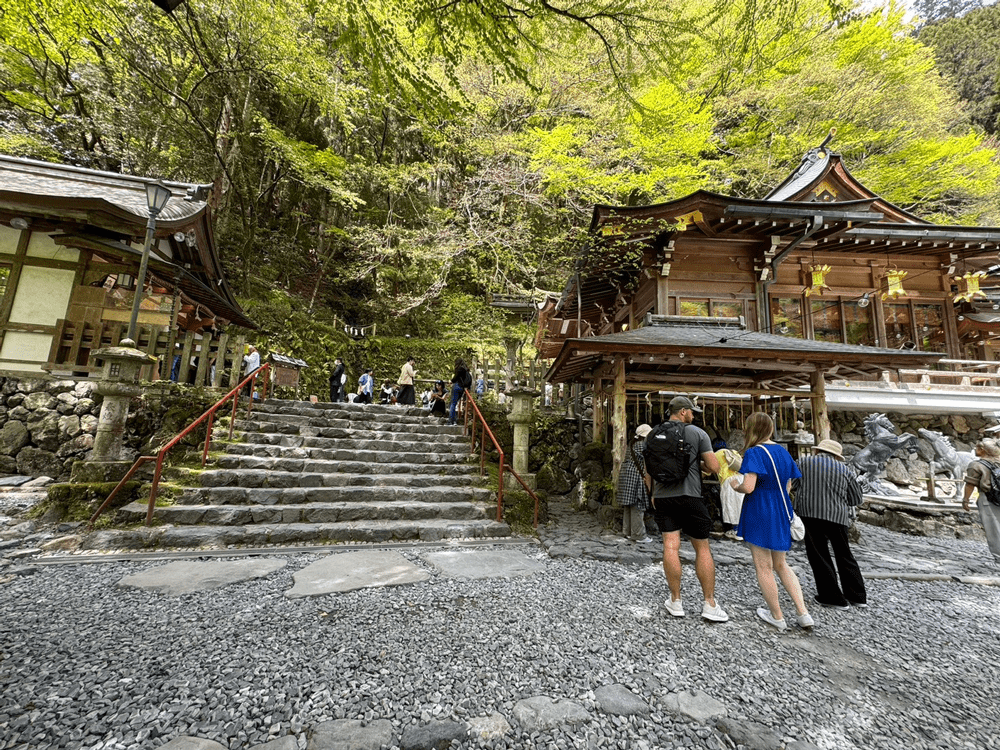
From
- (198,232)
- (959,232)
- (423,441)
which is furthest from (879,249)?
(198,232)

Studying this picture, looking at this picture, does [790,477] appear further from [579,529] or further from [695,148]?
[695,148]

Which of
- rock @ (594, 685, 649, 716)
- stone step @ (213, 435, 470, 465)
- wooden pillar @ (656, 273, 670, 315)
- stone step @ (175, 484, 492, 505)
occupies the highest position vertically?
wooden pillar @ (656, 273, 670, 315)

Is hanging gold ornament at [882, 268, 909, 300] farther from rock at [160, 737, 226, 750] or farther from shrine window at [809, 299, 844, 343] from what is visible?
rock at [160, 737, 226, 750]

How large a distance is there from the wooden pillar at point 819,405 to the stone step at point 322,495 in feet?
19.3

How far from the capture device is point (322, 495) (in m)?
6.06

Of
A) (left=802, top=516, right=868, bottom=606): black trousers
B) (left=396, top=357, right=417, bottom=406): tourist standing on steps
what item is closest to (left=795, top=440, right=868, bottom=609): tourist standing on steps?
(left=802, top=516, right=868, bottom=606): black trousers

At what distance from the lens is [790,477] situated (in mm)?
3506

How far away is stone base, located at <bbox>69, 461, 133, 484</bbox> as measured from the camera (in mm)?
5422

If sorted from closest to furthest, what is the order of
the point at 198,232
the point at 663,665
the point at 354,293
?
the point at 663,665, the point at 198,232, the point at 354,293

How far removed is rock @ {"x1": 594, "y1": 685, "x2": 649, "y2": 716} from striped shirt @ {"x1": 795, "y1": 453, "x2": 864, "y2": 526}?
2.94 meters

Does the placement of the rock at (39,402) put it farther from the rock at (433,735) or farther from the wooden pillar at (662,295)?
the wooden pillar at (662,295)

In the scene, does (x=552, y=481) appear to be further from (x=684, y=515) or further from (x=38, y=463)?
(x=38, y=463)

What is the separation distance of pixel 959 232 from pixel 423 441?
50.0 feet

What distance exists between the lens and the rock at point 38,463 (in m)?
7.88
